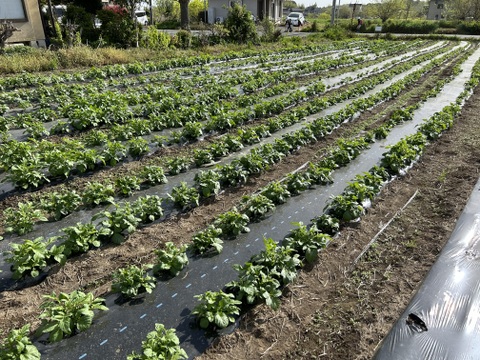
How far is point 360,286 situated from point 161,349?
2.42m

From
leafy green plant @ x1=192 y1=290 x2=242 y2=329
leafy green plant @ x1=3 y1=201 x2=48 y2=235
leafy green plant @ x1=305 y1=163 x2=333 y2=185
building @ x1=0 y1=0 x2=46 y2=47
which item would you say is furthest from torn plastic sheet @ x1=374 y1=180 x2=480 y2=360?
building @ x1=0 y1=0 x2=46 y2=47

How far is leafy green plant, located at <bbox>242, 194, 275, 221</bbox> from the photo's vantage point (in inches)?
205

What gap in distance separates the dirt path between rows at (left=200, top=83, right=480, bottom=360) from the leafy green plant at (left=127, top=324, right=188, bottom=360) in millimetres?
388

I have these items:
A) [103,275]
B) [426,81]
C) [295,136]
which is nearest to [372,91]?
[426,81]

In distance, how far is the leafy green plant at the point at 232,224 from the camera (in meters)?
4.82

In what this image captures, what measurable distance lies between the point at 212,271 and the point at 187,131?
4486mm

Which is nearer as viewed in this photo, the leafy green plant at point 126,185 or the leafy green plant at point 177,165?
the leafy green plant at point 126,185

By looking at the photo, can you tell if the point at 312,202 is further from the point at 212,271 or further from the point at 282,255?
the point at 212,271

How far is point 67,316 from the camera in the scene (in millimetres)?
3199

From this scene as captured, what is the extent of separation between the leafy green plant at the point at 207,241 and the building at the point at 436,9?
221 feet

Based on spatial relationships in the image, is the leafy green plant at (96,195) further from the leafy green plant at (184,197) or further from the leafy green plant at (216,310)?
the leafy green plant at (216,310)

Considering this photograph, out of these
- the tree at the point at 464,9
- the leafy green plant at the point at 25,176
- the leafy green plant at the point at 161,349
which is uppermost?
the tree at the point at 464,9

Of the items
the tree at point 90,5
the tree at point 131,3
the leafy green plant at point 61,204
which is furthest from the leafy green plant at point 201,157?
the tree at point 90,5

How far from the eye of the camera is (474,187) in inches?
256
